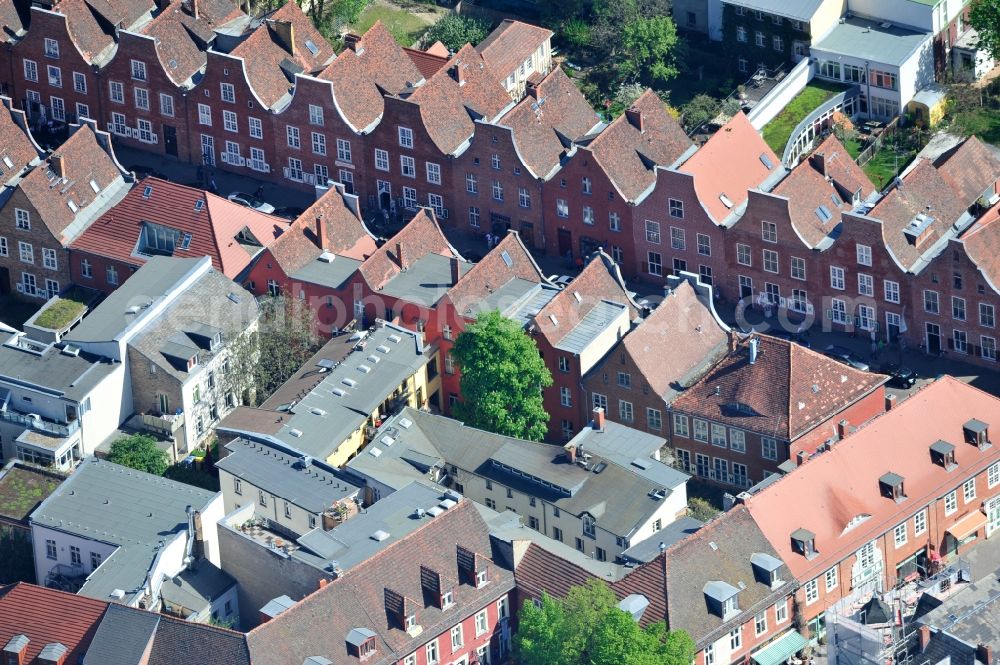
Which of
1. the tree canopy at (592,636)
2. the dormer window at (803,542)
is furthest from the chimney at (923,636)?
the tree canopy at (592,636)

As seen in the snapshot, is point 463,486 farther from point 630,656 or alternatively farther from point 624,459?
point 630,656

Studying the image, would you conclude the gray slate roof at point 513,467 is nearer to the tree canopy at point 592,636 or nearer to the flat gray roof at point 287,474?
the flat gray roof at point 287,474

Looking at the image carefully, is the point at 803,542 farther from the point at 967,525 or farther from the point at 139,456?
the point at 139,456

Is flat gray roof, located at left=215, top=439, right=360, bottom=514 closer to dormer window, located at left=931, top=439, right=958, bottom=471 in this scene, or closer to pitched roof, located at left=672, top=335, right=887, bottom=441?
pitched roof, located at left=672, top=335, right=887, bottom=441

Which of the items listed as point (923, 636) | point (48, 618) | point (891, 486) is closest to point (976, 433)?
point (891, 486)

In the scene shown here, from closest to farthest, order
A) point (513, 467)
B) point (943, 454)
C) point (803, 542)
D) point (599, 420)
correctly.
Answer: point (803, 542) < point (943, 454) < point (513, 467) < point (599, 420)

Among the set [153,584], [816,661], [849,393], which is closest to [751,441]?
[849,393]
